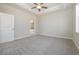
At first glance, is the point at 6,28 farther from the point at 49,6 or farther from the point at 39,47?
the point at 49,6

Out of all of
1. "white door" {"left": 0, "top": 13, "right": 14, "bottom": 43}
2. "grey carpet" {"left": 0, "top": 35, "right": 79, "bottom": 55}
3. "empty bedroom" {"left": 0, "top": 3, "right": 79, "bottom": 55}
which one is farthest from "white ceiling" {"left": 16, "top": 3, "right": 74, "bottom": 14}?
"grey carpet" {"left": 0, "top": 35, "right": 79, "bottom": 55}

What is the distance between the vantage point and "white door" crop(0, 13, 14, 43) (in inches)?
93.7

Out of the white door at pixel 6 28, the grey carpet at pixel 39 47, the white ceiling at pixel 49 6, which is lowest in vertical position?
the grey carpet at pixel 39 47

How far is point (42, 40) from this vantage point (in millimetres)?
2496

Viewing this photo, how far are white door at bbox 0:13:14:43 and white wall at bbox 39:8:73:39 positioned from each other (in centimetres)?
72

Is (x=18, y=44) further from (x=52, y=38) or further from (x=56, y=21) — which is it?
(x=56, y=21)

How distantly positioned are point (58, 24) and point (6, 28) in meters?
1.28

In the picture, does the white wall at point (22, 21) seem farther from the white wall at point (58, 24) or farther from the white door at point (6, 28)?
the white wall at point (58, 24)

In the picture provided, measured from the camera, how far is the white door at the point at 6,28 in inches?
93.7

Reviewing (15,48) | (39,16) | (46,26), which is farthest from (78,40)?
(15,48)

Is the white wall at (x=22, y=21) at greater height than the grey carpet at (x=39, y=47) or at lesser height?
greater

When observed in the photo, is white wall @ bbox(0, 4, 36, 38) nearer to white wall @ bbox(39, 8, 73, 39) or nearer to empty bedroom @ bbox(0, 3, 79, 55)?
empty bedroom @ bbox(0, 3, 79, 55)

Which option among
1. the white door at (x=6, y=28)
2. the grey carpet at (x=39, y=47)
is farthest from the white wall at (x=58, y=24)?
the white door at (x=6, y=28)

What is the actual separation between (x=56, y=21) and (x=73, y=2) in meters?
0.59
